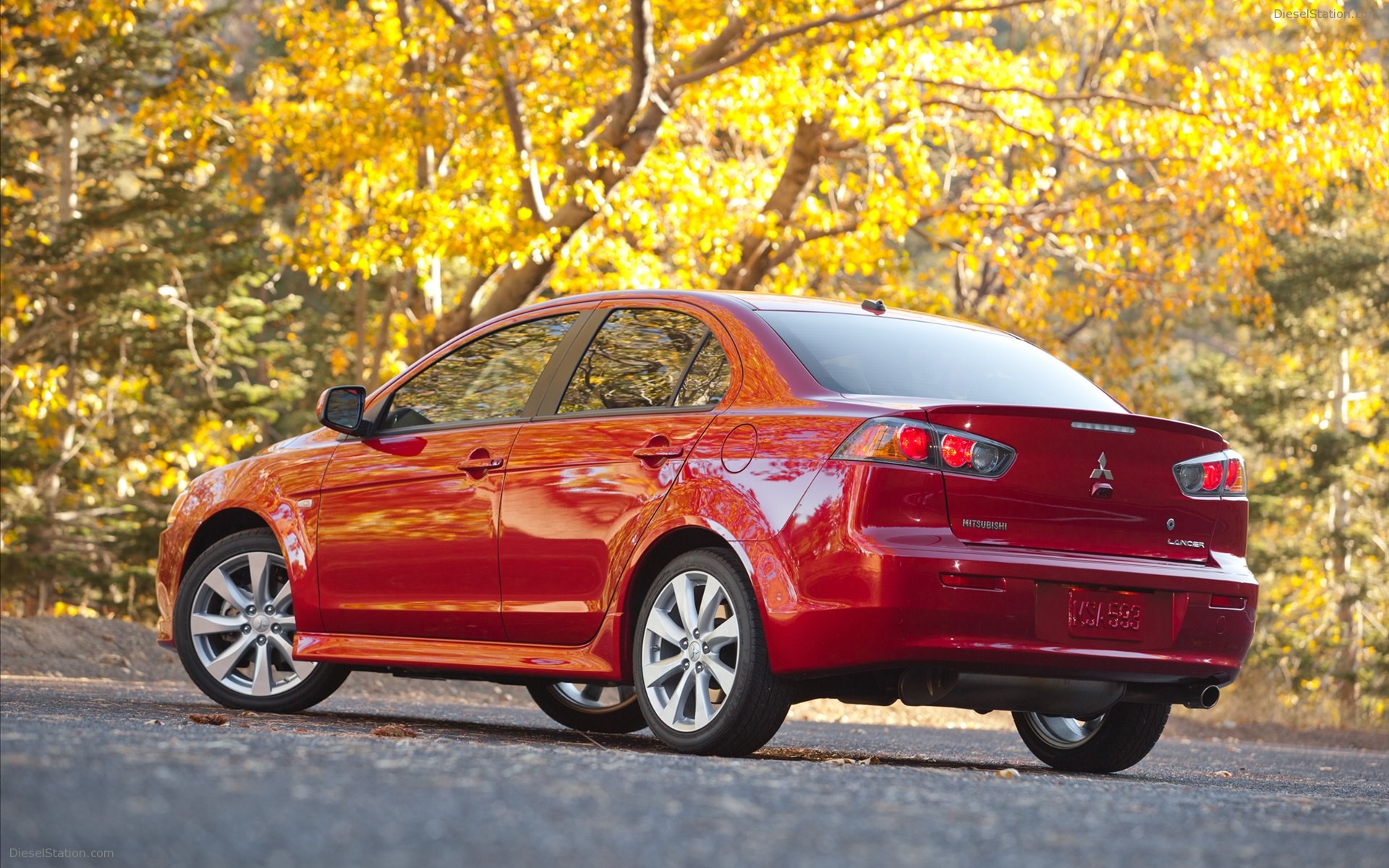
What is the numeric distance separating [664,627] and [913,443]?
1110mm

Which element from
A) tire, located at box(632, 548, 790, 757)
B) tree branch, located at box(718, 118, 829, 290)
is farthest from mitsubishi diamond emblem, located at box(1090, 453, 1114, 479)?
tree branch, located at box(718, 118, 829, 290)

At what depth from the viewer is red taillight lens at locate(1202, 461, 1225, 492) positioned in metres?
6.15

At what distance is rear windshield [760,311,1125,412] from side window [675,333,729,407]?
225 millimetres

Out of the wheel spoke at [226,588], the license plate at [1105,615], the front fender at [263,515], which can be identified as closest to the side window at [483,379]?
the front fender at [263,515]

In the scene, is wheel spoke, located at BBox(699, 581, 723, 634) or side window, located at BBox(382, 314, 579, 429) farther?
side window, located at BBox(382, 314, 579, 429)

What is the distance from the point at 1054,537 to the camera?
5.71 m

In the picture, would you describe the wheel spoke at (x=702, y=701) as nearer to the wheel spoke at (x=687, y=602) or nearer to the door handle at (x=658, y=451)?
the wheel spoke at (x=687, y=602)

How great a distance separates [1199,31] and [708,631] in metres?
18.3

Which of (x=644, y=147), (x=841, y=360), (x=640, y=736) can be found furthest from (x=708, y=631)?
(x=644, y=147)

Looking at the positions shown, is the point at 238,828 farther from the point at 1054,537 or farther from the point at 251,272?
the point at 251,272

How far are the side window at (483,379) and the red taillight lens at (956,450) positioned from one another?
189cm

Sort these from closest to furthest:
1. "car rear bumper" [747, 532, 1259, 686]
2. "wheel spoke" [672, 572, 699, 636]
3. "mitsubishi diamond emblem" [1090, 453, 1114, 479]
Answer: "car rear bumper" [747, 532, 1259, 686] < "mitsubishi diamond emblem" [1090, 453, 1114, 479] < "wheel spoke" [672, 572, 699, 636]

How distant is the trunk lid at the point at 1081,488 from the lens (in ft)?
18.5

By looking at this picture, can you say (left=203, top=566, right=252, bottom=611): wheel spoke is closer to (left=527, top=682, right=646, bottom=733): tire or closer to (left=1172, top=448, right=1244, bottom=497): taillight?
(left=527, top=682, right=646, bottom=733): tire
